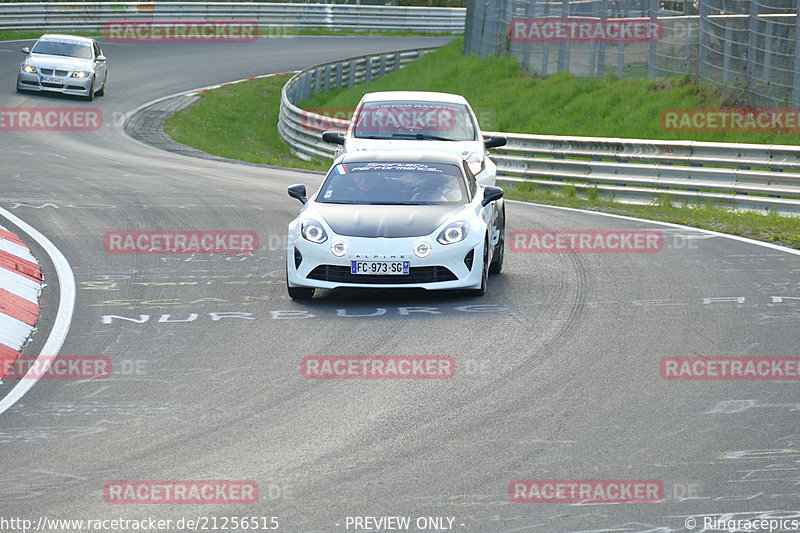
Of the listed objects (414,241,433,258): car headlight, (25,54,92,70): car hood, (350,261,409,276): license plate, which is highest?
(414,241,433,258): car headlight

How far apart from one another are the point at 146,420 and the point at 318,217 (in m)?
4.23

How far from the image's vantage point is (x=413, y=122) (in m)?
16.0

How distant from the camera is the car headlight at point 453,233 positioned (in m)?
10.8

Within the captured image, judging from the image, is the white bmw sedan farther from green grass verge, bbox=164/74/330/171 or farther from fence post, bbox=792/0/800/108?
fence post, bbox=792/0/800/108

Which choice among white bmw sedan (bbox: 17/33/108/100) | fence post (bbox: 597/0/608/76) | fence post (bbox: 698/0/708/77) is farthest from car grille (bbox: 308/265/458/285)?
white bmw sedan (bbox: 17/33/108/100)

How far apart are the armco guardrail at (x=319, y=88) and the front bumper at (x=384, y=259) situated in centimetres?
1307

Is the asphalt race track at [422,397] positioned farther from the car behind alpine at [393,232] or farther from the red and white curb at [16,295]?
the car behind alpine at [393,232]

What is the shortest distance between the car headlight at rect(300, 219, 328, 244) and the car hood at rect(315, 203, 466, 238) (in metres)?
0.11

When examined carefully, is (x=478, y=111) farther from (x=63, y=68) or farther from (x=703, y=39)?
(x=63, y=68)

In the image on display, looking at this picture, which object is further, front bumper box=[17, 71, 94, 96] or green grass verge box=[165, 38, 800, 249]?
front bumper box=[17, 71, 94, 96]

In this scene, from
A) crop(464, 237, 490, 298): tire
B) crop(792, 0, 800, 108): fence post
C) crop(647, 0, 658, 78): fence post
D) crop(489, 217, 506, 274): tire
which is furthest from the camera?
crop(647, 0, 658, 78): fence post

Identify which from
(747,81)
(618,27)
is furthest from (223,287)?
(618,27)

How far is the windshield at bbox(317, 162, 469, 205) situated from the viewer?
451 inches

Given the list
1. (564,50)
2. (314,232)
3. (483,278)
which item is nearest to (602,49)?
(564,50)
